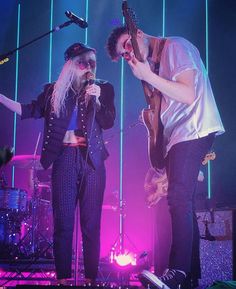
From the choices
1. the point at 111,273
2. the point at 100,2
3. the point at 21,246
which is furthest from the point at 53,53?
the point at 111,273

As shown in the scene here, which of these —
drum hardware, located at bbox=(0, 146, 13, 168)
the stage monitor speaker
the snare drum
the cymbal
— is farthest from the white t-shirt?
the cymbal

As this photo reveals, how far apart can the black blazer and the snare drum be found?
2900 mm

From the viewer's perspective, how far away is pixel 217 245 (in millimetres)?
3955

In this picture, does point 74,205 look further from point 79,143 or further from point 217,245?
point 217,245

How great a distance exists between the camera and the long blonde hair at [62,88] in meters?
3.72

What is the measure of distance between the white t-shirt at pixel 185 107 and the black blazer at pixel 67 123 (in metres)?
0.67

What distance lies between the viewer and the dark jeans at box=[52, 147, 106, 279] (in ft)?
11.4

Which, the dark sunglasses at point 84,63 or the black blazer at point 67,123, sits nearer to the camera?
the black blazer at point 67,123

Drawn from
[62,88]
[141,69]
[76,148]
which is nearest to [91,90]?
[62,88]

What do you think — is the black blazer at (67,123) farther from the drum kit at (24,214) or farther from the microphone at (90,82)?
the drum kit at (24,214)

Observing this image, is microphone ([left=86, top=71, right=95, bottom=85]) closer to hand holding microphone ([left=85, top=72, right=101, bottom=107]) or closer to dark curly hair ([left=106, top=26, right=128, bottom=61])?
hand holding microphone ([left=85, top=72, right=101, bottom=107])

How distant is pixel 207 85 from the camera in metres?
3.28

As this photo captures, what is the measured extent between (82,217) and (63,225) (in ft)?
0.60

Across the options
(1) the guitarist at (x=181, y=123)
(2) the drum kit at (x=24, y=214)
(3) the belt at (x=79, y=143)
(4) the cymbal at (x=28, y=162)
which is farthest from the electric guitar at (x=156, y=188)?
(4) the cymbal at (x=28, y=162)
